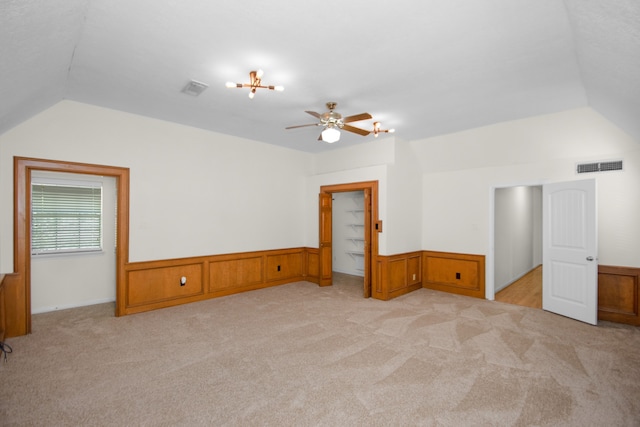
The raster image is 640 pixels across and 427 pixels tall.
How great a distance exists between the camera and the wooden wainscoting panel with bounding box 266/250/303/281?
6.05 meters

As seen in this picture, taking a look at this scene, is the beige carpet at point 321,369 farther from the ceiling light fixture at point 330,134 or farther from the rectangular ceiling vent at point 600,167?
the ceiling light fixture at point 330,134

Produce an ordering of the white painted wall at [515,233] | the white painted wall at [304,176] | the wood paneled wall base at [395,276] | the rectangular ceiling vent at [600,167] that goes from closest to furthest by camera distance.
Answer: the white painted wall at [304,176] → the rectangular ceiling vent at [600,167] → the wood paneled wall base at [395,276] → the white painted wall at [515,233]

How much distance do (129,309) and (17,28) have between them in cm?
366

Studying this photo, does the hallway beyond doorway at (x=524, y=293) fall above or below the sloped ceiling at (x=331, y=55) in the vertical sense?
below

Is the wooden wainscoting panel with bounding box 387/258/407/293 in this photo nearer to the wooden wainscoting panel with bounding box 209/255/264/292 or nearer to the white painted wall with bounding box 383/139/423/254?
the white painted wall with bounding box 383/139/423/254

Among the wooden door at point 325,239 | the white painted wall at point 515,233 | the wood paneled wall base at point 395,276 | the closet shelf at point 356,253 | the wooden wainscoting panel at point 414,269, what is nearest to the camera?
the wood paneled wall base at point 395,276

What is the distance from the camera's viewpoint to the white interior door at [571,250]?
404 centimetres

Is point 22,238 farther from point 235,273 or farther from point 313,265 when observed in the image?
point 313,265

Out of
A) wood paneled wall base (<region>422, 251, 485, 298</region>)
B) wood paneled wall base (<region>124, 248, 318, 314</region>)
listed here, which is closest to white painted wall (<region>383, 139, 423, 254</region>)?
wood paneled wall base (<region>422, 251, 485, 298</region>)

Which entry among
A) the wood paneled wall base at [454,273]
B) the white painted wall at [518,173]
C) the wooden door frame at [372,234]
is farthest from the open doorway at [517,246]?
the wooden door frame at [372,234]

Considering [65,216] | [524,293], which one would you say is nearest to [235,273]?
[65,216]

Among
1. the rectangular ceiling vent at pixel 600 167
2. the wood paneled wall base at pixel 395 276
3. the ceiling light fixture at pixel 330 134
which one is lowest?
the wood paneled wall base at pixel 395 276

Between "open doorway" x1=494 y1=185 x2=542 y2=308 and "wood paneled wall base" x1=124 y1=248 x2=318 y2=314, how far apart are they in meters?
3.79

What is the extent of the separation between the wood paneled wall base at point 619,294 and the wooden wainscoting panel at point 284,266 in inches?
200
